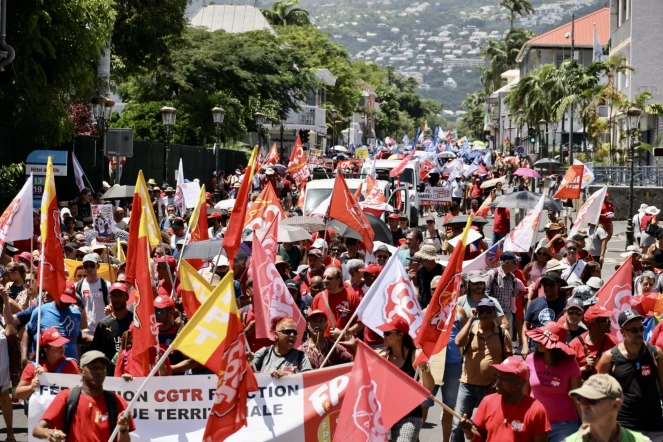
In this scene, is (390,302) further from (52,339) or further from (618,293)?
(52,339)

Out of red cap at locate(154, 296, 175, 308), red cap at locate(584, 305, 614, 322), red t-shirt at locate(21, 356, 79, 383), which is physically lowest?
red t-shirt at locate(21, 356, 79, 383)

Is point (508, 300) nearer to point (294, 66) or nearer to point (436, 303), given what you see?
point (436, 303)

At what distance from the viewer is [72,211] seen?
65.0 ft

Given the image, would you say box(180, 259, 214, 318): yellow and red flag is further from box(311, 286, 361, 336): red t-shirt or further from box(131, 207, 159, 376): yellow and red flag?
box(311, 286, 361, 336): red t-shirt

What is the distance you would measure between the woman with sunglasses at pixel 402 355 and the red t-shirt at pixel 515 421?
1370mm

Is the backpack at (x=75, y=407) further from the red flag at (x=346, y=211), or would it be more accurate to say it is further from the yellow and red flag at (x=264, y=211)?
the red flag at (x=346, y=211)

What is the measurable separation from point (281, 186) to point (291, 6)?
5865cm

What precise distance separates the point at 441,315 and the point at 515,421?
2.18m

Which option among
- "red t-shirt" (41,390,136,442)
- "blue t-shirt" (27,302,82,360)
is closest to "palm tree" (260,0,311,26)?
"blue t-shirt" (27,302,82,360)

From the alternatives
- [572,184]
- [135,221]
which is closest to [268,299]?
[135,221]

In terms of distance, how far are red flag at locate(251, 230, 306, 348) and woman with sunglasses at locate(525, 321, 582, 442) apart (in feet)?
7.19

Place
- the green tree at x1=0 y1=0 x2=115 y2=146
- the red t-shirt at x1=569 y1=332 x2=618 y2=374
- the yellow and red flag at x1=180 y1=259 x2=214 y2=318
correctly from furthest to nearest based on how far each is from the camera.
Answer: the green tree at x1=0 y1=0 x2=115 y2=146 → the yellow and red flag at x1=180 y1=259 x2=214 y2=318 → the red t-shirt at x1=569 y1=332 x2=618 y2=374

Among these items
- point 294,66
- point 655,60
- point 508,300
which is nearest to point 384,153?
point 294,66

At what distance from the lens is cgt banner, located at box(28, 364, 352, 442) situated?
8164 millimetres
